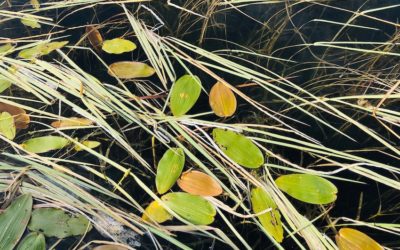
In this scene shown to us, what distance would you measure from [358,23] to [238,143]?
2.01ft

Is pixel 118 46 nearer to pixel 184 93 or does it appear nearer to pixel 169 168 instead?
pixel 184 93

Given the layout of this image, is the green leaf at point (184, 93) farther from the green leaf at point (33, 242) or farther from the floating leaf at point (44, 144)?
the green leaf at point (33, 242)

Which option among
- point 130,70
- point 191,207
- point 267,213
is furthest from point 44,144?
point 267,213

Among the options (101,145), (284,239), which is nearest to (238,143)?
(284,239)

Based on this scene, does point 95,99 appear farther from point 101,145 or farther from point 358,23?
point 358,23

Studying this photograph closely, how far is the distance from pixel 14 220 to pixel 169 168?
0.36 metres

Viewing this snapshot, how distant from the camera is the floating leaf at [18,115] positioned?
1124 millimetres

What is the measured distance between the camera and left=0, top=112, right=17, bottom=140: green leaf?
3.56ft

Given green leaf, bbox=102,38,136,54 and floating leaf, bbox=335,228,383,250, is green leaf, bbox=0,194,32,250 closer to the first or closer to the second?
green leaf, bbox=102,38,136,54

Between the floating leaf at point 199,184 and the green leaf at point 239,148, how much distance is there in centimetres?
8

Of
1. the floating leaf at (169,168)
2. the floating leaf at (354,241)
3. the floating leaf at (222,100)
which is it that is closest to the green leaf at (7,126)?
the floating leaf at (169,168)

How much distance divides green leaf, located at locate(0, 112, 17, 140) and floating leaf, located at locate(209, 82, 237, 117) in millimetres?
530

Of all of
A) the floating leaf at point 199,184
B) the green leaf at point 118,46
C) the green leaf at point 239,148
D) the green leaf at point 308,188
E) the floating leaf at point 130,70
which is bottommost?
the floating leaf at point 199,184

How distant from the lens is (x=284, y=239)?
0.92 m
